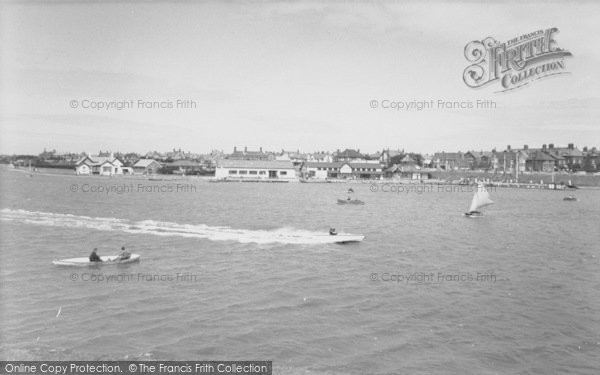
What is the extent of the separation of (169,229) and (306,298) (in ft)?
72.9

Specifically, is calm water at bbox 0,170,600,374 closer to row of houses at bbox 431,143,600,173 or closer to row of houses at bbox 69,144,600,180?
row of houses at bbox 69,144,600,180

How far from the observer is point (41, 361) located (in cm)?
1623

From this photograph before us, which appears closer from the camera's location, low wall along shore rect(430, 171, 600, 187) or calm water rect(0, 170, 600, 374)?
calm water rect(0, 170, 600, 374)

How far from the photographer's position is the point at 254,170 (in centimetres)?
13650

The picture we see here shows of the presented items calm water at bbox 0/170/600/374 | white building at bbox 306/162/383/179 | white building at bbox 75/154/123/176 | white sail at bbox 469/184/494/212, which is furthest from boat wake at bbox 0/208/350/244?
white building at bbox 306/162/383/179

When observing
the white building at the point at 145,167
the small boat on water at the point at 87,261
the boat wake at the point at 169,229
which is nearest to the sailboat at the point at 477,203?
the boat wake at the point at 169,229

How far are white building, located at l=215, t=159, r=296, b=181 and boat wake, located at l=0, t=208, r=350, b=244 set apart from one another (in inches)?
3305

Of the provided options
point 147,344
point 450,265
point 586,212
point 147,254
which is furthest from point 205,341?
point 586,212

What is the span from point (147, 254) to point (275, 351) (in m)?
18.0

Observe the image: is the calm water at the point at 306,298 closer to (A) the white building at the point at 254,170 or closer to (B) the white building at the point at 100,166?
(A) the white building at the point at 254,170

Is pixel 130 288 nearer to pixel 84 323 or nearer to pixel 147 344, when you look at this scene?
pixel 84 323

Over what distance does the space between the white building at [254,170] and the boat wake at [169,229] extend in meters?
83.9

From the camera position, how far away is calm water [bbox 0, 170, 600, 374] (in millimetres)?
17812

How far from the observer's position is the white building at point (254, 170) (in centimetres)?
13512
